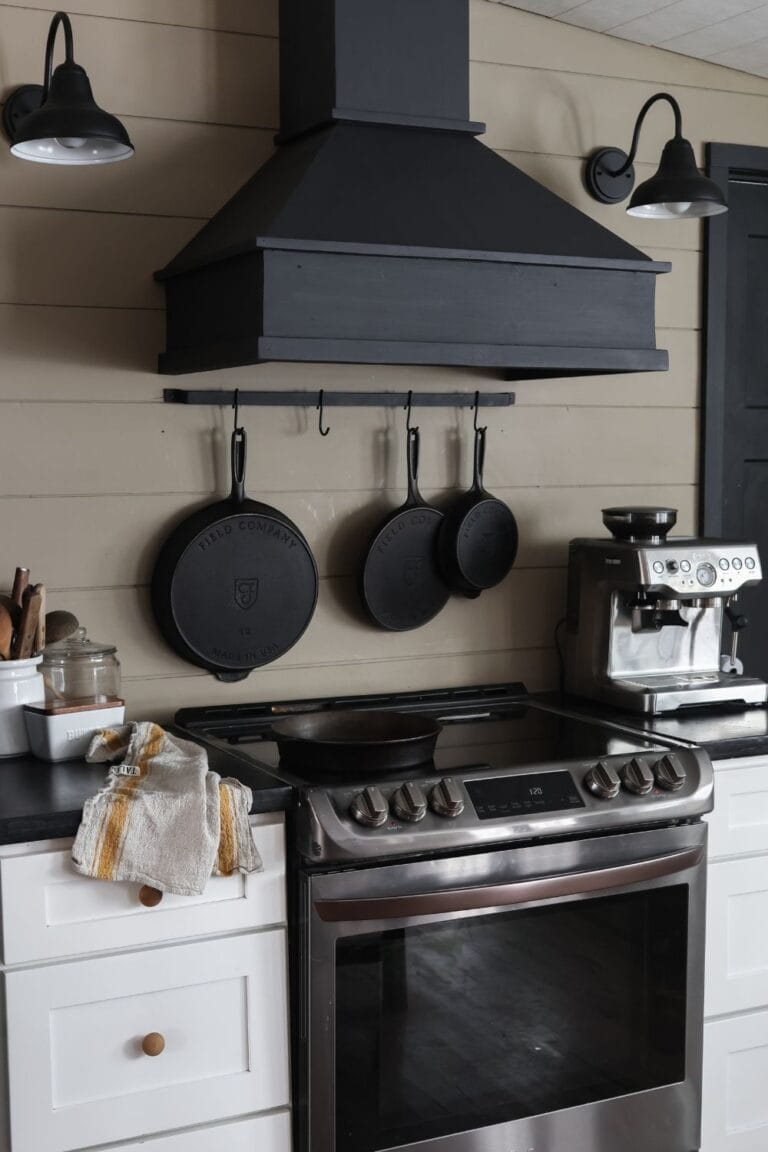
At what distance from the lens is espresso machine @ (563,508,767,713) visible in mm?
2541

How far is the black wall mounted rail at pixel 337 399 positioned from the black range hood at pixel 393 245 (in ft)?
0.29

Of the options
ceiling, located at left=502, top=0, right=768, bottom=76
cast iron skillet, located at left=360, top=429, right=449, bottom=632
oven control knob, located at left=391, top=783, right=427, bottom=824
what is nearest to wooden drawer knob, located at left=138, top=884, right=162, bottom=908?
oven control knob, located at left=391, top=783, right=427, bottom=824

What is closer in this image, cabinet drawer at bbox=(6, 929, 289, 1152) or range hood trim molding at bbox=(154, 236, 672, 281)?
cabinet drawer at bbox=(6, 929, 289, 1152)

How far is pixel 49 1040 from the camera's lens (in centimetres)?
187

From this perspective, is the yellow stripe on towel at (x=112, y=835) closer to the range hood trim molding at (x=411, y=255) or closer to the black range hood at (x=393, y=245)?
the black range hood at (x=393, y=245)

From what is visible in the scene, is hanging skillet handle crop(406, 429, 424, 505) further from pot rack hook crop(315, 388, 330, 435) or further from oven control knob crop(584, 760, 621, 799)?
oven control knob crop(584, 760, 621, 799)

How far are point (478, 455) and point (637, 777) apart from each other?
82 centimetres

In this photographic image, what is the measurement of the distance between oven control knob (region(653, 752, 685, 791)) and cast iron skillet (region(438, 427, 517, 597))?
2.06 feet

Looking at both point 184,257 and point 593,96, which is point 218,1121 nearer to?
point 184,257

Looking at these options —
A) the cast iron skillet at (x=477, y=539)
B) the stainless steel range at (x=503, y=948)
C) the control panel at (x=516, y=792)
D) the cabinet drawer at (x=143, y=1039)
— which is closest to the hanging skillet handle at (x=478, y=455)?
the cast iron skillet at (x=477, y=539)

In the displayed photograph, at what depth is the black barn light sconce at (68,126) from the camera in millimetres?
2010

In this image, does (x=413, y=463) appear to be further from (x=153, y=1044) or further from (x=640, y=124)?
(x=153, y=1044)

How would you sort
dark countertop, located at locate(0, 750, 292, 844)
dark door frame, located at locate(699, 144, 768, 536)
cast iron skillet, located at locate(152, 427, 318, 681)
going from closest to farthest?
1. dark countertop, located at locate(0, 750, 292, 844)
2. cast iron skillet, located at locate(152, 427, 318, 681)
3. dark door frame, located at locate(699, 144, 768, 536)

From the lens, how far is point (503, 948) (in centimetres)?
210
